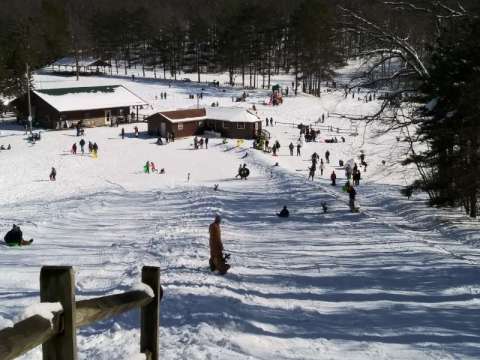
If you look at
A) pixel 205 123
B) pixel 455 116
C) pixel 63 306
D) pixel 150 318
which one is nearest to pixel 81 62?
pixel 205 123

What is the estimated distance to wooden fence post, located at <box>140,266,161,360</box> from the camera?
3.60 meters

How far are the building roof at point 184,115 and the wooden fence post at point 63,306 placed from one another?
44.6 m

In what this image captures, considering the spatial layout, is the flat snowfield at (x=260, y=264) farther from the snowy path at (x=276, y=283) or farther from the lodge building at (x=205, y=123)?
the lodge building at (x=205, y=123)

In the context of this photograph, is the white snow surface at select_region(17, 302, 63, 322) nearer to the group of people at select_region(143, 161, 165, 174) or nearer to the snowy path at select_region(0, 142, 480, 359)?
the snowy path at select_region(0, 142, 480, 359)

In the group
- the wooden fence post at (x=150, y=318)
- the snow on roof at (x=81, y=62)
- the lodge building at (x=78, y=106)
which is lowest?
the wooden fence post at (x=150, y=318)

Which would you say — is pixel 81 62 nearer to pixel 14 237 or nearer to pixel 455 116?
pixel 14 237

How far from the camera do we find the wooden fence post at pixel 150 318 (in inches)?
142

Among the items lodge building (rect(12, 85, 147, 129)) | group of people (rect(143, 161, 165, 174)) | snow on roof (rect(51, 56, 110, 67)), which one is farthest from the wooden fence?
snow on roof (rect(51, 56, 110, 67))

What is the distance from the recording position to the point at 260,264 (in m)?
12.6

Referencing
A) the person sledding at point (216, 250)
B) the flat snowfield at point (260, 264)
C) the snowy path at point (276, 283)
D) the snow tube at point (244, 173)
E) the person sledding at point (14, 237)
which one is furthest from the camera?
the snow tube at point (244, 173)

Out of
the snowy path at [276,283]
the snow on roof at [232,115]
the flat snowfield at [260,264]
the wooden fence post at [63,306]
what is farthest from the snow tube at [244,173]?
the wooden fence post at [63,306]

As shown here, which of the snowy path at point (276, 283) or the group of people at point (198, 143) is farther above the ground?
the group of people at point (198, 143)

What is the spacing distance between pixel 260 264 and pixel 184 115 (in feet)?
120

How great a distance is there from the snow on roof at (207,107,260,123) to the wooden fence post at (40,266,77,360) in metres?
45.2
